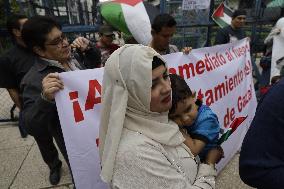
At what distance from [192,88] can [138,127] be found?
4.73 ft

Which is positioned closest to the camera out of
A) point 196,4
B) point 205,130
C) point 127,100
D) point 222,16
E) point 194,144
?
point 127,100

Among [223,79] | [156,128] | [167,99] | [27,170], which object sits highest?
[167,99]

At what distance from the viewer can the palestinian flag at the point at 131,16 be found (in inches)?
97.1

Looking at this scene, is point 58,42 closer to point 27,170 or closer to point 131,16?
point 131,16

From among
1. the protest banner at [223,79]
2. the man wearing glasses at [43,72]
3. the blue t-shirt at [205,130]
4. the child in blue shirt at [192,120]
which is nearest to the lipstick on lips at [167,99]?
the child in blue shirt at [192,120]

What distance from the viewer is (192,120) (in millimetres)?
1715

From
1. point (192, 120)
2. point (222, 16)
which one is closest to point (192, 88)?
point (192, 120)

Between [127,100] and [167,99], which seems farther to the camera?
[167,99]

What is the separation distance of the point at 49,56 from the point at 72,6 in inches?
163

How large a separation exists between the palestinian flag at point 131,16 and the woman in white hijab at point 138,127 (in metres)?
1.24

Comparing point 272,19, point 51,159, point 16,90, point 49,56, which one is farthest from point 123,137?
point 272,19

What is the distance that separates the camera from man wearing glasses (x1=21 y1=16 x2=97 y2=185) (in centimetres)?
168

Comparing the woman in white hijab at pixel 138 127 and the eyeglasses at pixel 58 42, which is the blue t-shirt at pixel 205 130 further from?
the eyeglasses at pixel 58 42

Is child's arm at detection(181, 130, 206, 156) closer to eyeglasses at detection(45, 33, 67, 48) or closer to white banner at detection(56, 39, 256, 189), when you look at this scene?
white banner at detection(56, 39, 256, 189)
